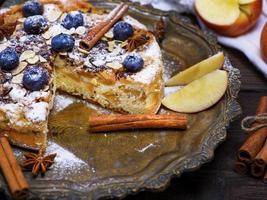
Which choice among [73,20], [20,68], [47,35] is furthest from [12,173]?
[73,20]

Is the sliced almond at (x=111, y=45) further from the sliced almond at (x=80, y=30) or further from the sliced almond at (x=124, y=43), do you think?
the sliced almond at (x=80, y=30)

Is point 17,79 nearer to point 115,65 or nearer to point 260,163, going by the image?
point 115,65

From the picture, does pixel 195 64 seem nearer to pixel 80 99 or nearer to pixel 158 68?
pixel 158 68

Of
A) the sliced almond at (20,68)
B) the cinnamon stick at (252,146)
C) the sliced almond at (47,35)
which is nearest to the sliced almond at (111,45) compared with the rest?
the sliced almond at (47,35)

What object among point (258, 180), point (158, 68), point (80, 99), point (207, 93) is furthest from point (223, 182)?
point (80, 99)

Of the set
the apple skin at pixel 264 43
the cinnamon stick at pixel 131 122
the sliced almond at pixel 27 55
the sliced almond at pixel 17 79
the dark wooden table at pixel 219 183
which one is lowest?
the dark wooden table at pixel 219 183
